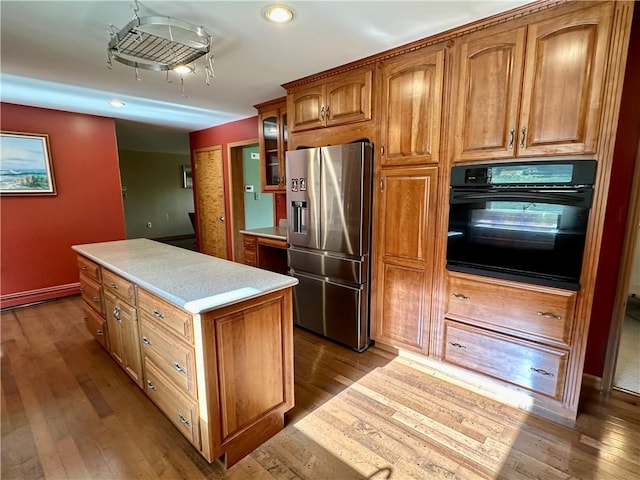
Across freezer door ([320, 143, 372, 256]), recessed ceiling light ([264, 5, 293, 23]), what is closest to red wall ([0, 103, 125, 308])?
freezer door ([320, 143, 372, 256])

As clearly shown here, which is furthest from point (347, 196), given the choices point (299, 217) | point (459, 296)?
point (459, 296)

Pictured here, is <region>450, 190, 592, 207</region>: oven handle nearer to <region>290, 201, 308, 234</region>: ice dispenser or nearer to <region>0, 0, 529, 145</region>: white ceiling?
<region>0, 0, 529, 145</region>: white ceiling

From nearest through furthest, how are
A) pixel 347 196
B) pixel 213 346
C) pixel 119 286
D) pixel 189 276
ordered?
pixel 213 346, pixel 189 276, pixel 119 286, pixel 347 196

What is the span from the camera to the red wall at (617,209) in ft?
6.17

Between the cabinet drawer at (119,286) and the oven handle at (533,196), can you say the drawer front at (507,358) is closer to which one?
the oven handle at (533,196)

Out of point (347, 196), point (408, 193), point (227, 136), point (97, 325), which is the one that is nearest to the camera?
point (408, 193)

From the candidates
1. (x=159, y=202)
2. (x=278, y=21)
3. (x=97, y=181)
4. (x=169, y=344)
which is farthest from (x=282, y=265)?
(x=159, y=202)

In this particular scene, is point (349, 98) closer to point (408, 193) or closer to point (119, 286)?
point (408, 193)

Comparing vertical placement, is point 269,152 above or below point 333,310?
above

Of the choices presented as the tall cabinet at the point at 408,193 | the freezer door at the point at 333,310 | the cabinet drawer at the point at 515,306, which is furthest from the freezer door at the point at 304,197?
the cabinet drawer at the point at 515,306

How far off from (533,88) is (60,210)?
5.02m

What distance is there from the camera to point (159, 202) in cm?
799

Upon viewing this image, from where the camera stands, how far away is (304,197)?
2.84 metres

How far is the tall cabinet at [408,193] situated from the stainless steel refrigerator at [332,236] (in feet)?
0.50
